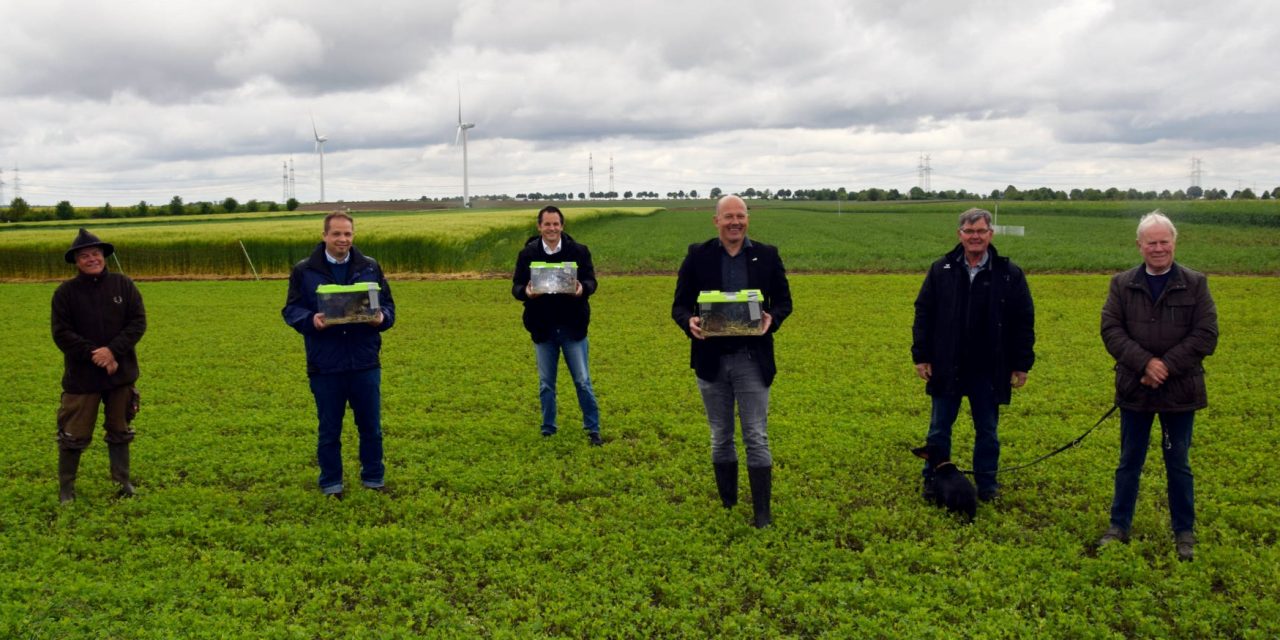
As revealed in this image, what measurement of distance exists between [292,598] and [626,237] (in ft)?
133

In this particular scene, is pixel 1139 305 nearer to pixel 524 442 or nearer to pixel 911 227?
pixel 524 442

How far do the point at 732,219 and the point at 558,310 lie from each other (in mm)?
2963

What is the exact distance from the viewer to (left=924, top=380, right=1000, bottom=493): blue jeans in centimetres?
681

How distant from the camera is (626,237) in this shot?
45.7m

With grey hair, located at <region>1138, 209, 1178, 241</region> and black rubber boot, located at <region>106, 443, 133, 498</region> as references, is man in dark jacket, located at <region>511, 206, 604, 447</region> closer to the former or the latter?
black rubber boot, located at <region>106, 443, 133, 498</region>

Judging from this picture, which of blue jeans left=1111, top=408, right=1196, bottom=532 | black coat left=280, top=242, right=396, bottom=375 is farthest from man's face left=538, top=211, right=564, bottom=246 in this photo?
blue jeans left=1111, top=408, right=1196, bottom=532

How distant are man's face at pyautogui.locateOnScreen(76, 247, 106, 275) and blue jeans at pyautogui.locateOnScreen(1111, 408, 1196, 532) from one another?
8003 mm

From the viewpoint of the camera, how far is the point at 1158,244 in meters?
5.71

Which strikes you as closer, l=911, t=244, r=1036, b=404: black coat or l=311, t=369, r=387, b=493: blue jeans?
l=911, t=244, r=1036, b=404: black coat

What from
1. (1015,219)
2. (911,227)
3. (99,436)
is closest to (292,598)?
(99,436)

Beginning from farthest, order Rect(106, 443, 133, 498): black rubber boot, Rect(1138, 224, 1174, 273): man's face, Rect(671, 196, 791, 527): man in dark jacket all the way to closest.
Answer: Rect(106, 443, 133, 498): black rubber boot < Rect(671, 196, 791, 527): man in dark jacket < Rect(1138, 224, 1174, 273): man's face

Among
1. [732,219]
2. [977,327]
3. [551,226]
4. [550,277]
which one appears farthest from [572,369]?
[977,327]

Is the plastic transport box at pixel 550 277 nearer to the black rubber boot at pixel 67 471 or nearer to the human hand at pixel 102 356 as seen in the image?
the human hand at pixel 102 356

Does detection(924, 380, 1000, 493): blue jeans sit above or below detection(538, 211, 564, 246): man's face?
below
